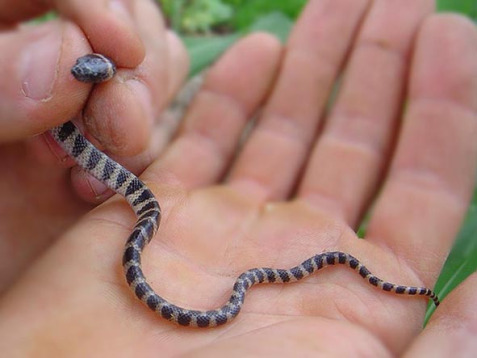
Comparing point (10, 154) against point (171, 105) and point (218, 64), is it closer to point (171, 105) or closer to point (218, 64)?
point (171, 105)

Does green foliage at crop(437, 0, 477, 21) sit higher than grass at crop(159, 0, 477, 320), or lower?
higher

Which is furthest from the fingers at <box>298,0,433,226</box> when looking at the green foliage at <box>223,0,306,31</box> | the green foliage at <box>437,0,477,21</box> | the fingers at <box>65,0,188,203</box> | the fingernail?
the fingernail

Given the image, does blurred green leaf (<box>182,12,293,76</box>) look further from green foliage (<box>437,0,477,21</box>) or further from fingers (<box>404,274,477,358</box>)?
fingers (<box>404,274,477,358</box>)

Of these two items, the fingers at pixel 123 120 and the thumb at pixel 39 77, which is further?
the fingers at pixel 123 120

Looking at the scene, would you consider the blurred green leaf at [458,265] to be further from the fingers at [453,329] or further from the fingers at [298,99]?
the fingers at [298,99]

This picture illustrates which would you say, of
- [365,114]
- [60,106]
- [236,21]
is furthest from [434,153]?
[236,21]

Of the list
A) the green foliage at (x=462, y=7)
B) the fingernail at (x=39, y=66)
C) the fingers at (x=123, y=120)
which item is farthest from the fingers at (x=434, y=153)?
the fingernail at (x=39, y=66)

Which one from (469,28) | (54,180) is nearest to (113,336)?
(54,180)
